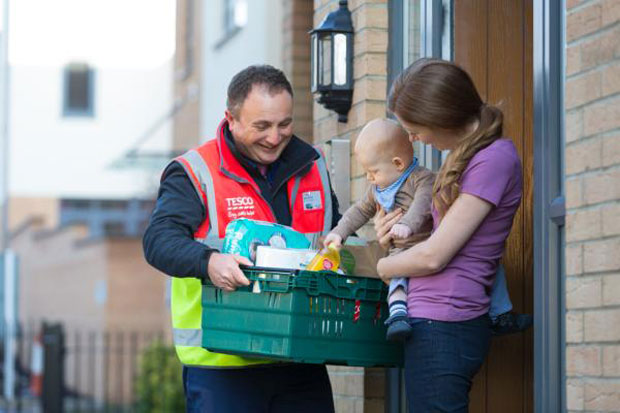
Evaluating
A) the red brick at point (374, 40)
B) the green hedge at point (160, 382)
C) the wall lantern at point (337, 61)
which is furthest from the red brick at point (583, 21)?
the green hedge at point (160, 382)

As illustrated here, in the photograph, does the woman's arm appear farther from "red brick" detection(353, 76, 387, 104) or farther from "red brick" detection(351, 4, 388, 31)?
"red brick" detection(351, 4, 388, 31)

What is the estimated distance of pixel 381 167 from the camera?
4.28 m

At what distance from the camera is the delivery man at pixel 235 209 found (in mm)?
4523

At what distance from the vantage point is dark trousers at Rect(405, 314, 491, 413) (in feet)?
12.7

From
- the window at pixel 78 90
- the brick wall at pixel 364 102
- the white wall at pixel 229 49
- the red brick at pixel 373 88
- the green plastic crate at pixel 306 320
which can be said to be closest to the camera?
the green plastic crate at pixel 306 320

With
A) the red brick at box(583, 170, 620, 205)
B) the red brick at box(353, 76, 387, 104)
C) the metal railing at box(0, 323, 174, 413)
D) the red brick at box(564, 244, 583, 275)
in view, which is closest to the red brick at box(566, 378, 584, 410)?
the red brick at box(564, 244, 583, 275)

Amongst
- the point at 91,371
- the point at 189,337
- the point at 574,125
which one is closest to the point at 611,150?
the point at 574,125

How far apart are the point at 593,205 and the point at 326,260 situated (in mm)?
870

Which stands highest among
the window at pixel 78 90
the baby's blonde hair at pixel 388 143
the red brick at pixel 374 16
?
the window at pixel 78 90

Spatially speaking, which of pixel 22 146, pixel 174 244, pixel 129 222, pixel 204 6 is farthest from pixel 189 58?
pixel 22 146

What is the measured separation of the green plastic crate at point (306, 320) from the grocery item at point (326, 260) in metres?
0.12

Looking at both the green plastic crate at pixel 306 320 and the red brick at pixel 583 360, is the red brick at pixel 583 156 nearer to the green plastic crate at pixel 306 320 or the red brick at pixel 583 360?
the red brick at pixel 583 360

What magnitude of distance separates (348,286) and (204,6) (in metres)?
12.3

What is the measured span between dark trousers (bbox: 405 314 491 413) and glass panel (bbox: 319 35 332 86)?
87.8 inches
